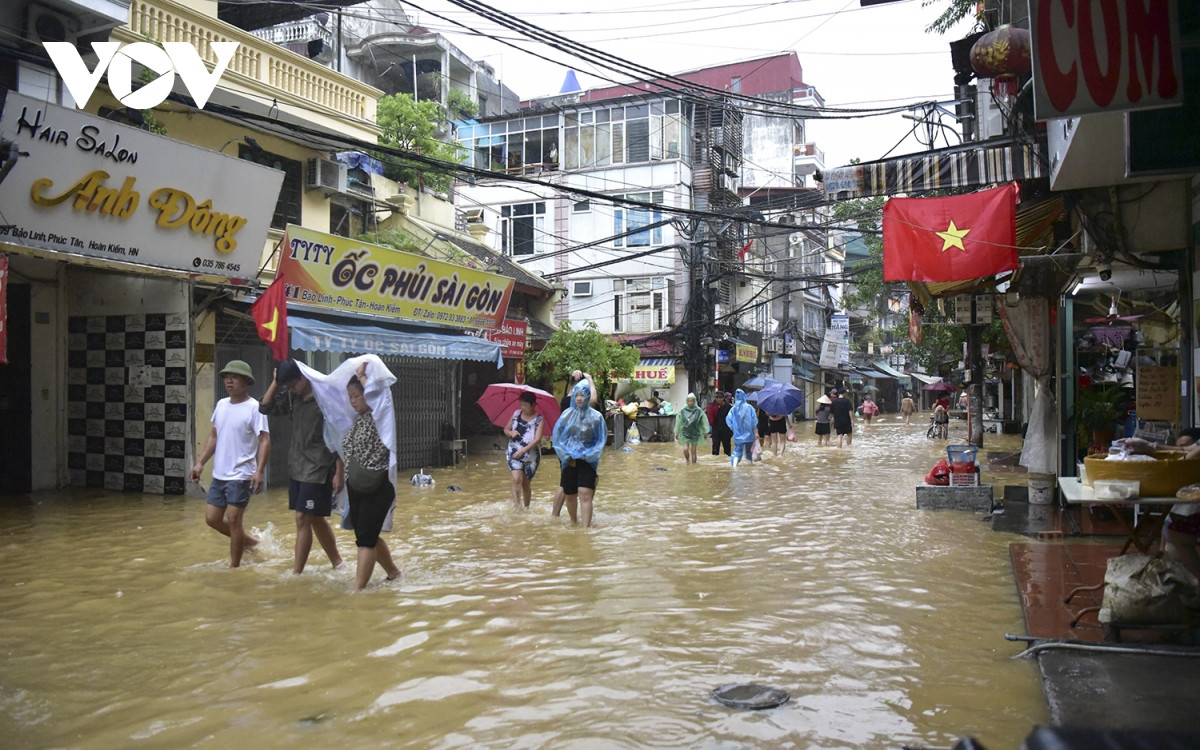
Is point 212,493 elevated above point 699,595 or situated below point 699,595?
A: above

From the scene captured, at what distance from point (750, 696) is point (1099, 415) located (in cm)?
819

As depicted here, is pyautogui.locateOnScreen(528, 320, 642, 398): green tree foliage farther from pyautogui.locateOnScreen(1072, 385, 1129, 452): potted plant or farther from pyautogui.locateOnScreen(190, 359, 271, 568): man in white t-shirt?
pyautogui.locateOnScreen(190, 359, 271, 568): man in white t-shirt

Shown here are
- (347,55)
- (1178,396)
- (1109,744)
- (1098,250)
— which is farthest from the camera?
(347,55)

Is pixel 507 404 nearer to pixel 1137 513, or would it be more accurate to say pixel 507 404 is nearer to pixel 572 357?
pixel 1137 513

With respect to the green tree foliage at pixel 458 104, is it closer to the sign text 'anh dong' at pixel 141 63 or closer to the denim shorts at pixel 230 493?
the sign text 'anh dong' at pixel 141 63

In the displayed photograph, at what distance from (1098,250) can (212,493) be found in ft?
28.1

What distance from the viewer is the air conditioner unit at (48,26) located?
10891mm

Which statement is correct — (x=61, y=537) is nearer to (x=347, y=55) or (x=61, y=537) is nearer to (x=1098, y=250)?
(x=1098, y=250)

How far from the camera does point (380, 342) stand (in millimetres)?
15211

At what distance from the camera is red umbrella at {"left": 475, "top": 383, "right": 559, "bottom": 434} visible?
11.2 m

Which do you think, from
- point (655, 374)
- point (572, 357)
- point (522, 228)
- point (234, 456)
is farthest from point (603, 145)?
point (234, 456)

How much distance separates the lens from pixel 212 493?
793 centimetres

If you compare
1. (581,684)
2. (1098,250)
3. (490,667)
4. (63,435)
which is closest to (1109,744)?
(581,684)

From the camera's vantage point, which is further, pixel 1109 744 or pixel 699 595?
pixel 699 595
